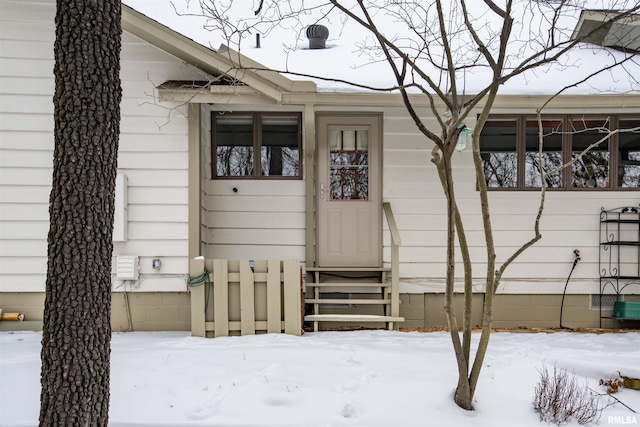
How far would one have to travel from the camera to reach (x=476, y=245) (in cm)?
664

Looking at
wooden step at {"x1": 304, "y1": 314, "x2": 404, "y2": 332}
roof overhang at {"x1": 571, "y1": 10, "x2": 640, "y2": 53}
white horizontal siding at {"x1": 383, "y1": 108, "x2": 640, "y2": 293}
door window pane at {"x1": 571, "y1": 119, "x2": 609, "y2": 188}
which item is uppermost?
roof overhang at {"x1": 571, "y1": 10, "x2": 640, "y2": 53}

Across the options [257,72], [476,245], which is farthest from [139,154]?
[476,245]

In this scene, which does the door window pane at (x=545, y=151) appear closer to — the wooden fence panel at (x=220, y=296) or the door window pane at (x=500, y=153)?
the door window pane at (x=500, y=153)

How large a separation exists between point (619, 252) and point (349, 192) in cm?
366

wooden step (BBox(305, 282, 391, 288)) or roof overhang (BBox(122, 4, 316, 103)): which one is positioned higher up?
roof overhang (BBox(122, 4, 316, 103))

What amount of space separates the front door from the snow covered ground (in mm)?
A: 1552

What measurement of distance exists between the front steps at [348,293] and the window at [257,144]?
144cm

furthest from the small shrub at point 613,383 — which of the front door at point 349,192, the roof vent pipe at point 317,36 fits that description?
the roof vent pipe at point 317,36

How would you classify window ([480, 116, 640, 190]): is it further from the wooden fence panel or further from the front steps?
the wooden fence panel

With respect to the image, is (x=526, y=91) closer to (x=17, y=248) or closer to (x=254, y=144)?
(x=254, y=144)

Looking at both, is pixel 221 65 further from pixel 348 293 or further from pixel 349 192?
pixel 348 293

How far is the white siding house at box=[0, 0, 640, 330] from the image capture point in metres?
5.93

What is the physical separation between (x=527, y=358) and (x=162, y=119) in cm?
479

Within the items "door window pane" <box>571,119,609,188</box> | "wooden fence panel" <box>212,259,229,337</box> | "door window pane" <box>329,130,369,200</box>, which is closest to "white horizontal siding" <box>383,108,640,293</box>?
"door window pane" <box>571,119,609,188</box>
